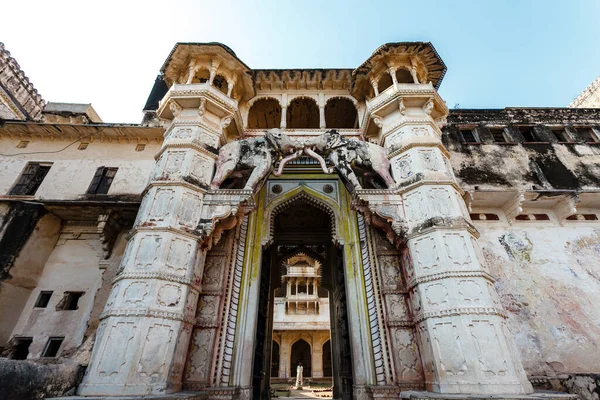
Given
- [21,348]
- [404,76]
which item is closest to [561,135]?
[404,76]

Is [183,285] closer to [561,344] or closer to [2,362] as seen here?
[2,362]

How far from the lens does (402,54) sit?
342 inches

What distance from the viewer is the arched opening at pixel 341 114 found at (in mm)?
10557

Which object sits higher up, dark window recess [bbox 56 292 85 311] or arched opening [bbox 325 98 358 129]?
arched opening [bbox 325 98 358 129]

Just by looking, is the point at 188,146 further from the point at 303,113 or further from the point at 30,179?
the point at 30,179

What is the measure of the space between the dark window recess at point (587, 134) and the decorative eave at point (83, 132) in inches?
583

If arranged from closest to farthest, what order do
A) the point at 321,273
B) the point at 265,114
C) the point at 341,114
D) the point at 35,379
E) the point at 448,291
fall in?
the point at 35,379 → the point at 448,291 → the point at 265,114 → the point at 341,114 → the point at 321,273

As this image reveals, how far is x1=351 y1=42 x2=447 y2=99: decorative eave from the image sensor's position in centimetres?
860

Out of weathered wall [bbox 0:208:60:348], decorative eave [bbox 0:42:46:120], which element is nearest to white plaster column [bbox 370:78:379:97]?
weathered wall [bbox 0:208:60:348]

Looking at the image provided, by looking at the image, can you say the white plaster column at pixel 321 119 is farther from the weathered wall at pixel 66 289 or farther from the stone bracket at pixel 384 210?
the weathered wall at pixel 66 289

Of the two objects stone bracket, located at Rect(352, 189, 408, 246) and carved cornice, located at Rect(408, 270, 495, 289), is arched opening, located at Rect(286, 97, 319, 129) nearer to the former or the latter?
stone bracket, located at Rect(352, 189, 408, 246)

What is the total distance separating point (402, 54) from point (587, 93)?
15421mm

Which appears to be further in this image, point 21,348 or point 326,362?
point 326,362

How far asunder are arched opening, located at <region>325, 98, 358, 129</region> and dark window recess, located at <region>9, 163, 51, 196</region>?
387 inches
